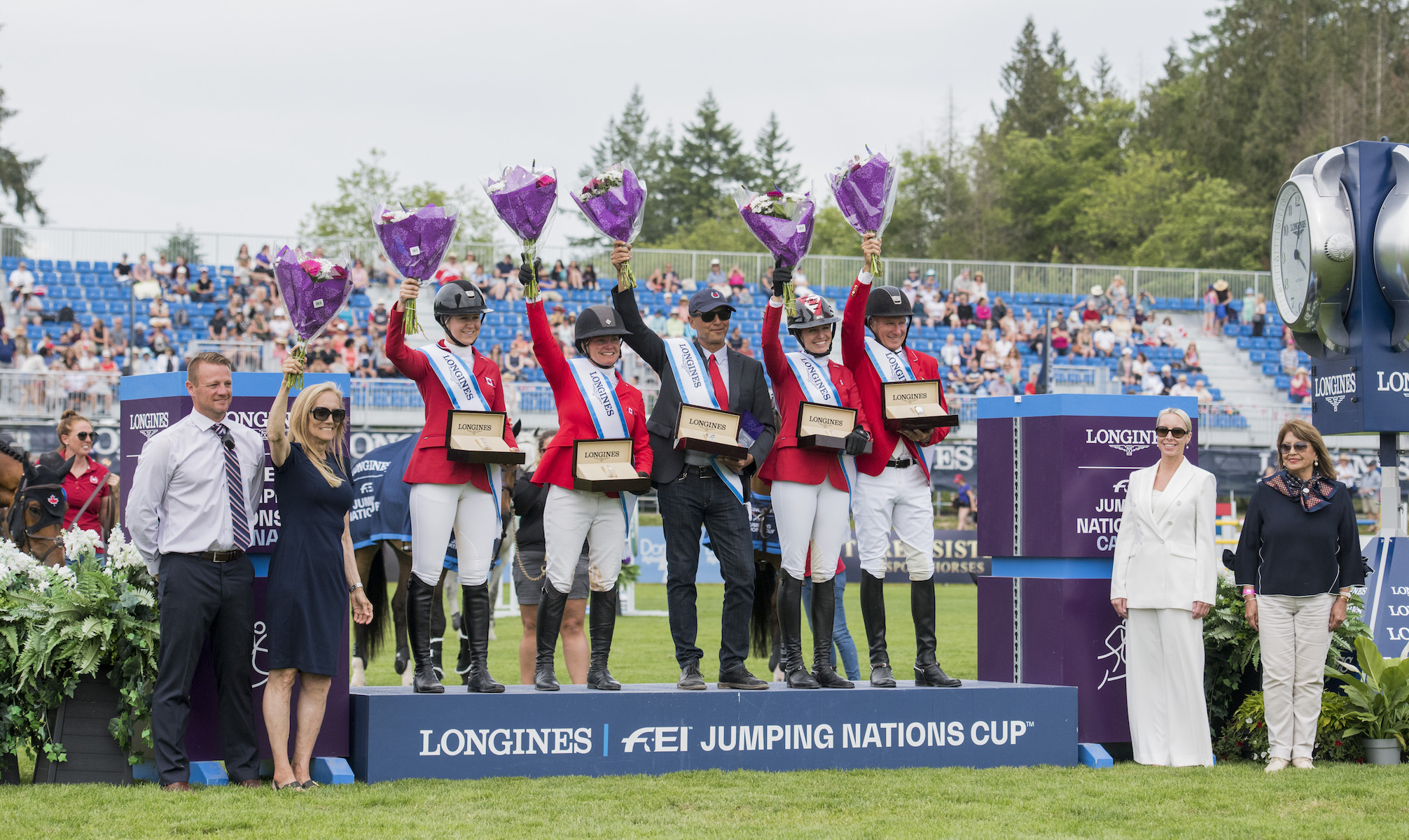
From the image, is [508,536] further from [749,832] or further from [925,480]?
[749,832]

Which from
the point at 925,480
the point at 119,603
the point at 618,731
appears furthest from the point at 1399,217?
the point at 119,603

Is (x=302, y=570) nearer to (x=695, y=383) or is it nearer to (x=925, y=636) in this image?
(x=695, y=383)

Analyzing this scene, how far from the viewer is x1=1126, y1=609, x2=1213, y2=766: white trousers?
7.59 metres

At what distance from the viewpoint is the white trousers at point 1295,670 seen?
24.5 feet

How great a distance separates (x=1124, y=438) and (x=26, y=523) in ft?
24.6

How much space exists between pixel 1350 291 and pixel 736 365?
14.6 feet

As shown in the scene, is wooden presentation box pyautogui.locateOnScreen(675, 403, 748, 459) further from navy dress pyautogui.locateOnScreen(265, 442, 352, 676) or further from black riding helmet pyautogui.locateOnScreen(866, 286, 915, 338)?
navy dress pyautogui.locateOnScreen(265, 442, 352, 676)

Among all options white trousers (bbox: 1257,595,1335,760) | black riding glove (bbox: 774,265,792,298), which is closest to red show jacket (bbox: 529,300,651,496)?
black riding glove (bbox: 774,265,792,298)

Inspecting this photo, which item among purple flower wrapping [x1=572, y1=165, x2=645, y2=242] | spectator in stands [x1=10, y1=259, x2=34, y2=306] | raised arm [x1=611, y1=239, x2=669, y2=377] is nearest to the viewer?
purple flower wrapping [x1=572, y1=165, x2=645, y2=242]

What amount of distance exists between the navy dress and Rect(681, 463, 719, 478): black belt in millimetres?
1736

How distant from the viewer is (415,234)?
686 cm

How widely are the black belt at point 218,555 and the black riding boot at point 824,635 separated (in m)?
2.93

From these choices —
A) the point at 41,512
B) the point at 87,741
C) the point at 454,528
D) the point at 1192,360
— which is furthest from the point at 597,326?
the point at 1192,360

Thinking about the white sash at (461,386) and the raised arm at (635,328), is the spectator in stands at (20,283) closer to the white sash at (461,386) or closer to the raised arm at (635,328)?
the white sash at (461,386)
